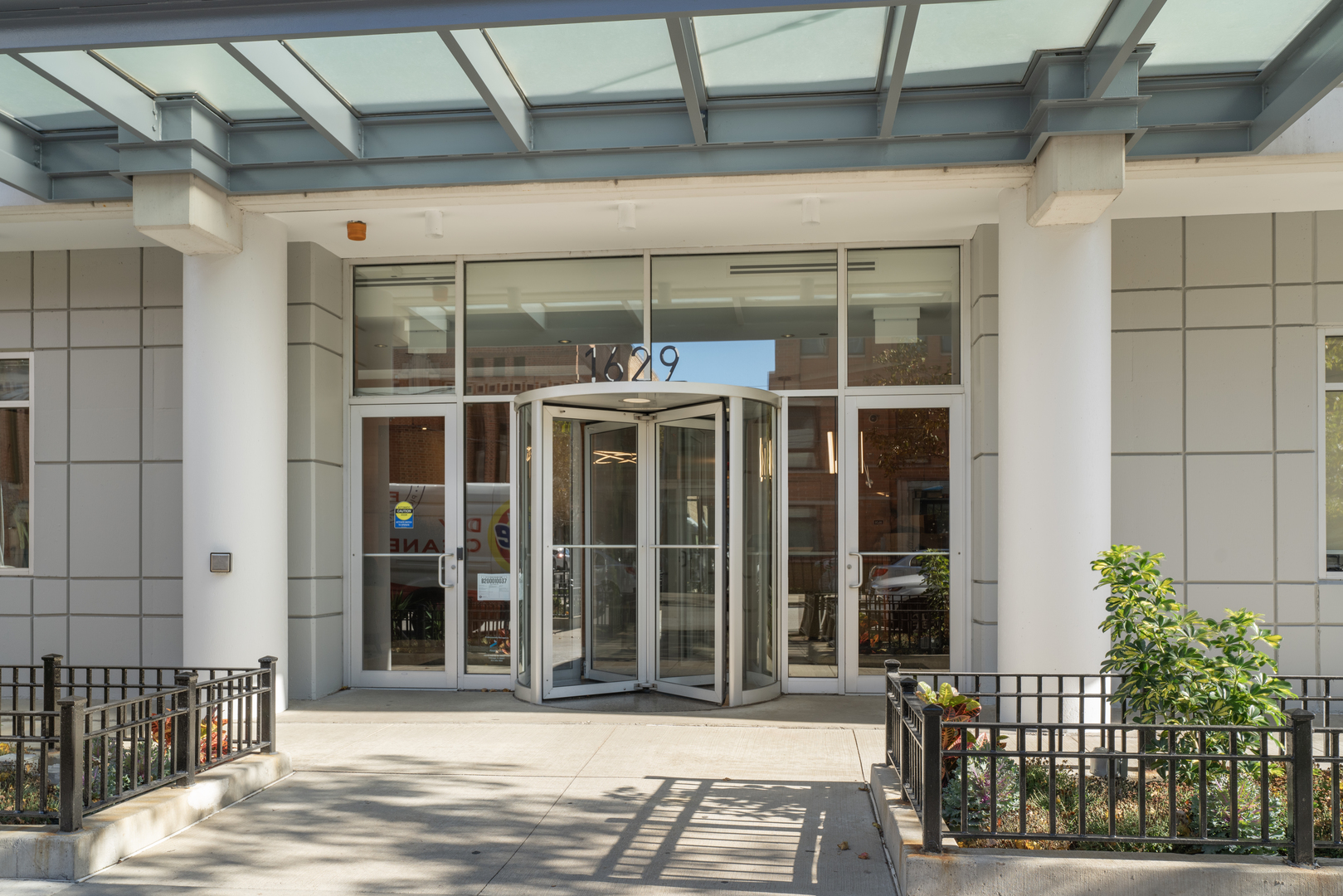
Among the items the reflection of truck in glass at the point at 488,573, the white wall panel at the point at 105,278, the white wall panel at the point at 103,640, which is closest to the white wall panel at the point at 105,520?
the white wall panel at the point at 103,640

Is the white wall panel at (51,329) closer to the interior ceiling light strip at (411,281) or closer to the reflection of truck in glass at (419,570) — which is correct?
the interior ceiling light strip at (411,281)

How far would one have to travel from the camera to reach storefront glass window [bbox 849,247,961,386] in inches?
345

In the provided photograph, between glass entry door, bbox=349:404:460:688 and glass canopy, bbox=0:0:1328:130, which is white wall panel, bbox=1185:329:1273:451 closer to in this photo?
glass canopy, bbox=0:0:1328:130

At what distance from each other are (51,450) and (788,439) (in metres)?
6.37

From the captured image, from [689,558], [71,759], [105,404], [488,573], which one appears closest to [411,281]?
[488,573]

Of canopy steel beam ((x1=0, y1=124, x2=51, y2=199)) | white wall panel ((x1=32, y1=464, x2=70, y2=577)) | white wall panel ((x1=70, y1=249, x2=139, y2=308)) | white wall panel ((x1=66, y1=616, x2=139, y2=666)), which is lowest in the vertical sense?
white wall panel ((x1=66, y1=616, x2=139, y2=666))

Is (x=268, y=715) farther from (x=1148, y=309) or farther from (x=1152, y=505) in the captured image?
(x=1148, y=309)

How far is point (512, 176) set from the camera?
7391 millimetres

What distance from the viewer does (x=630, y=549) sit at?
879cm

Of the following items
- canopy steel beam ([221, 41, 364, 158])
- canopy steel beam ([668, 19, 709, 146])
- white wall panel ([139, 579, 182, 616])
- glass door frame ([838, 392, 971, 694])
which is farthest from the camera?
white wall panel ([139, 579, 182, 616])

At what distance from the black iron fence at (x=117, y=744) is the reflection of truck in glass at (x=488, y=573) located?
2.53 meters

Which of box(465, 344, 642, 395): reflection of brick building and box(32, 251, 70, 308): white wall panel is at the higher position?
box(32, 251, 70, 308): white wall panel

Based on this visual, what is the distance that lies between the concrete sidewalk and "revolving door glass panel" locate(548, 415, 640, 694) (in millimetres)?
786

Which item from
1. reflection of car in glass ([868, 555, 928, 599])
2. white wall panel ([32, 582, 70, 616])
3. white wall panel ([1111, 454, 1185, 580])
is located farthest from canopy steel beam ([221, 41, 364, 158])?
white wall panel ([1111, 454, 1185, 580])
